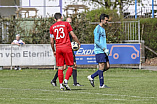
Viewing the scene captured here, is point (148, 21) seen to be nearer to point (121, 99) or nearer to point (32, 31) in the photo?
point (32, 31)

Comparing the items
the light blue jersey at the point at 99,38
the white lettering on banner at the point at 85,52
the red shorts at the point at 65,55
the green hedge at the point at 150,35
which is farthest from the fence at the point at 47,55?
the red shorts at the point at 65,55

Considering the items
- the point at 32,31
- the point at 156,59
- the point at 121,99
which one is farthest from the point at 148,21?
the point at 121,99

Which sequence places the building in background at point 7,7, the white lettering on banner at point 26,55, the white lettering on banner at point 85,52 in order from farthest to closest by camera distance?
the building in background at point 7,7, the white lettering on banner at point 85,52, the white lettering on banner at point 26,55

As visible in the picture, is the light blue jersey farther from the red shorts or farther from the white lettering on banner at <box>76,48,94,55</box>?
the white lettering on banner at <box>76,48,94,55</box>

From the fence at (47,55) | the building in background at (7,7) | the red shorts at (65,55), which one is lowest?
the fence at (47,55)

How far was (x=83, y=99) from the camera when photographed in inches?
336

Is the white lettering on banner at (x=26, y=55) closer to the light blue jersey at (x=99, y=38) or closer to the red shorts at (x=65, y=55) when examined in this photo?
the light blue jersey at (x=99, y=38)

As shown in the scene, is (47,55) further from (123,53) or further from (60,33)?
(60,33)

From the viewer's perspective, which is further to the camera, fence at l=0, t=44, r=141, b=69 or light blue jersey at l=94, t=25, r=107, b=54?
fence at l=0, t=44, r=141, b=69

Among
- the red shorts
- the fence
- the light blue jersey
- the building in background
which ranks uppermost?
the building in background

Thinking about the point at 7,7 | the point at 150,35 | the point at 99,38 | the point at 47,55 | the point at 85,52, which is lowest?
the point at 47,55

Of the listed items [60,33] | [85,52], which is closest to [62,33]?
[60,33]

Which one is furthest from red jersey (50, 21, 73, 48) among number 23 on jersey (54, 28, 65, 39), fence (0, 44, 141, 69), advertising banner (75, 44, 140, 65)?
advertising banner (75, 44, 140, 65)

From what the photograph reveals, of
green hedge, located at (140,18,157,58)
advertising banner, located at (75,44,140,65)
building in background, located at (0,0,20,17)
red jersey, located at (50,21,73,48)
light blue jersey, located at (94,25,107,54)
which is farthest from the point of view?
building in background, located at (0,0,20,17)
